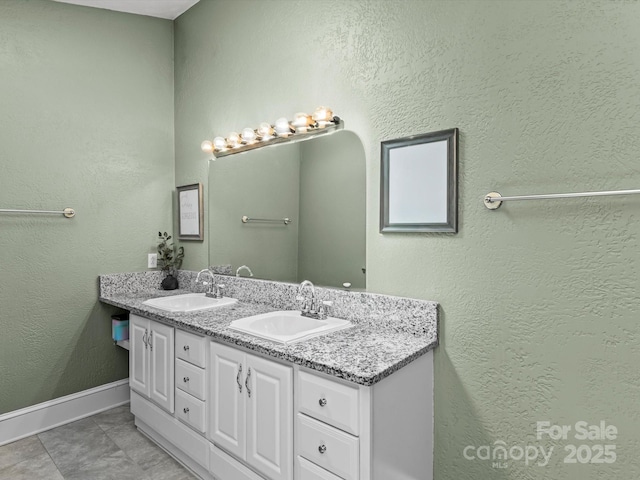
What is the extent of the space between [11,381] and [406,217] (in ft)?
8.26

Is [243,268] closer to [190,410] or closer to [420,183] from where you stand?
[190,410]

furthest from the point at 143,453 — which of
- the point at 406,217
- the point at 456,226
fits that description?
the point at 456,226

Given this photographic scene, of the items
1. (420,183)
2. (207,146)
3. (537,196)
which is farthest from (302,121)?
(537,196)

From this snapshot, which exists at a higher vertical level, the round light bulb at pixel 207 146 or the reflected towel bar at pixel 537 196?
the round light bulb at pixel 207 146

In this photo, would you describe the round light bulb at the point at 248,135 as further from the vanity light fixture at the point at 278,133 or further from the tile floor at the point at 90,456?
the tile floor at the point at 90,456

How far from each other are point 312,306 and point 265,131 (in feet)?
3.40

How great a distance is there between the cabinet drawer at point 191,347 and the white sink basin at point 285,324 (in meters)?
0.21

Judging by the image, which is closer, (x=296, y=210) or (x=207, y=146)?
(x=296, y=210)

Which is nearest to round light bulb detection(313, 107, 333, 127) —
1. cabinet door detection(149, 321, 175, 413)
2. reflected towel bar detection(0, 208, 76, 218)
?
cabinet door detection(149, 321, 175, 413)

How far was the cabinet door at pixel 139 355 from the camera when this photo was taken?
2328 mm

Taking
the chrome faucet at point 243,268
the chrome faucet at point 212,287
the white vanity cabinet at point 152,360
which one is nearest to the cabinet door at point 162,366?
the white vanity cabinet at point 152,360

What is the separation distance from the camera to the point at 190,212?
2.96 m

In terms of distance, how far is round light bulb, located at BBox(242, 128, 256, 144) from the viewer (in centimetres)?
243

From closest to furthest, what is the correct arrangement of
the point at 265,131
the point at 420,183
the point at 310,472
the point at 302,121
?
the point at 310,472, the point at 420,183, the point at 302,121, the point at 265,131
